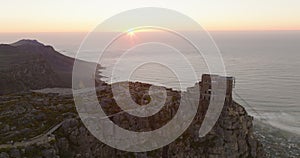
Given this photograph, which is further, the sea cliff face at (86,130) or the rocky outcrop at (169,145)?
the rocky outcrop at (169,145)

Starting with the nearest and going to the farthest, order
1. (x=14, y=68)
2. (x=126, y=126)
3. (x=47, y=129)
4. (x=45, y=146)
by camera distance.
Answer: (x=45, y=146)
(x=47, y=129)
(x=126, y=126)
(x=14, y=68)

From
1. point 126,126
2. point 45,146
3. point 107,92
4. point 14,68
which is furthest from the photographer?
point 14,68

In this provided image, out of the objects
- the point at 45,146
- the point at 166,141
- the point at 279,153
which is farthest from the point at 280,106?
the point at 45,146

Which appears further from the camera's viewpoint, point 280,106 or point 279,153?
point 280,106

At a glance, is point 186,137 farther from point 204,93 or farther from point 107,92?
point 107,92

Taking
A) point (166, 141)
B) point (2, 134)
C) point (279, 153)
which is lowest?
point (279, 153)

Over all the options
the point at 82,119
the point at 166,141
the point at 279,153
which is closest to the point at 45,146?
the point at 82,119

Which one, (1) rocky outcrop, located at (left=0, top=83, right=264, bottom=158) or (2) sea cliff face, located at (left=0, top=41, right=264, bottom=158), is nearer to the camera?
(2) sea cliff face, located at (left=0, top=41, right=264, bottom=158)

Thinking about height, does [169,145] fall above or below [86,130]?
below

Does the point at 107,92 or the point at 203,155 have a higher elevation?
the point at 107,92

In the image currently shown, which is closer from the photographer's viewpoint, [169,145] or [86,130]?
[86,130]
